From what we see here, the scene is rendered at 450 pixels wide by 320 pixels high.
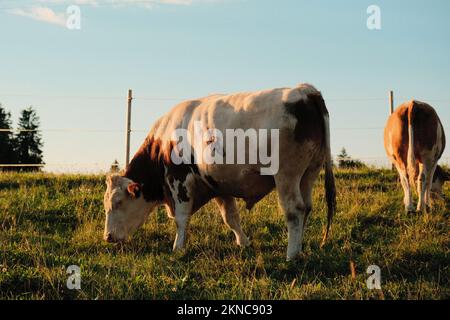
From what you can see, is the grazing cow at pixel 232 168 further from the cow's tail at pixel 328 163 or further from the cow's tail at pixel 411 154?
the cow's tail at pixel 411 154

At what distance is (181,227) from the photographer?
828 cm

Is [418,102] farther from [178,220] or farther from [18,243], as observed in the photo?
[18,243]

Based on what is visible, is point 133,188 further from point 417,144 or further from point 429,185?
point 429,185

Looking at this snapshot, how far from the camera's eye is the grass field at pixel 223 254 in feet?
19.5

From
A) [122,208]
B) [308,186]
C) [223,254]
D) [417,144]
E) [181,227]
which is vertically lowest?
[223,254]

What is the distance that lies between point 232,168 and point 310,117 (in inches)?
48.8

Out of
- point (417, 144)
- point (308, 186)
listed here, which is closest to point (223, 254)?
point (308, 186)

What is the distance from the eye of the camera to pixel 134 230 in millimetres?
8969

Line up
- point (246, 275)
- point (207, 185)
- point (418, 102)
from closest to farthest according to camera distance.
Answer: point (246, 275), point (207, 185), point (418, 102)

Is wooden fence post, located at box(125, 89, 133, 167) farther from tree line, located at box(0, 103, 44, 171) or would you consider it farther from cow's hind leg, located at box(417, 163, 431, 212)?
tree line, located at box(0, 103, 44, 171)

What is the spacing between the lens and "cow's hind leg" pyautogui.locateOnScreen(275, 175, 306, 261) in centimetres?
718

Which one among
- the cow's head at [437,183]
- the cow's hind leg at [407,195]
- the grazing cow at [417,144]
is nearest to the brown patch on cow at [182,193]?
the cow's hind leg at [407,195]
